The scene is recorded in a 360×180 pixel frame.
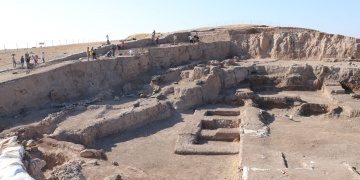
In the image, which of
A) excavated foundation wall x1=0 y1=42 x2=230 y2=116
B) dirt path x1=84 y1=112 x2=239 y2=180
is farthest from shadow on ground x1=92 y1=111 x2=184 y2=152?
excavated foundation wall x1=0 y1=42 x2=230 y2=116

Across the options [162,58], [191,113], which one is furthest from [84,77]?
[191,113]

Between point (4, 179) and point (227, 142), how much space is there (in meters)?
10.0

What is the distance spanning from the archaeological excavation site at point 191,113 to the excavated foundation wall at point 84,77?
57mm

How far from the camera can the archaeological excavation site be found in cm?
959

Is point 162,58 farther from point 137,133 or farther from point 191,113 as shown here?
point 137,133

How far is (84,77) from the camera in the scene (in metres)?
18.3

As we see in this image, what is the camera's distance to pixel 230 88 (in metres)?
19.8

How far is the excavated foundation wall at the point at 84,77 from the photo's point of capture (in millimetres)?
14812

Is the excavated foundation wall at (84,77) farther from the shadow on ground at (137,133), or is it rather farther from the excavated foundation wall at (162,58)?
the shadow on ground at (137,133)

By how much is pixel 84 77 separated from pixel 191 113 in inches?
241

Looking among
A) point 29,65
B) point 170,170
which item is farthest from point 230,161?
point 29,65

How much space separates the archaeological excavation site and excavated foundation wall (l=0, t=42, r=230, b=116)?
0.19 feet

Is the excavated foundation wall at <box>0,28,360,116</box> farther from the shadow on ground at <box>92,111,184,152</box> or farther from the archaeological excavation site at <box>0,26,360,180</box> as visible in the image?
the shadow on ground at <box>92,111,184,152</box>

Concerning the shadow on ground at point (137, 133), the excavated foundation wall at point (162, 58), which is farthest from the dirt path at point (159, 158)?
the excavated foundation wall at point (162, 58)
